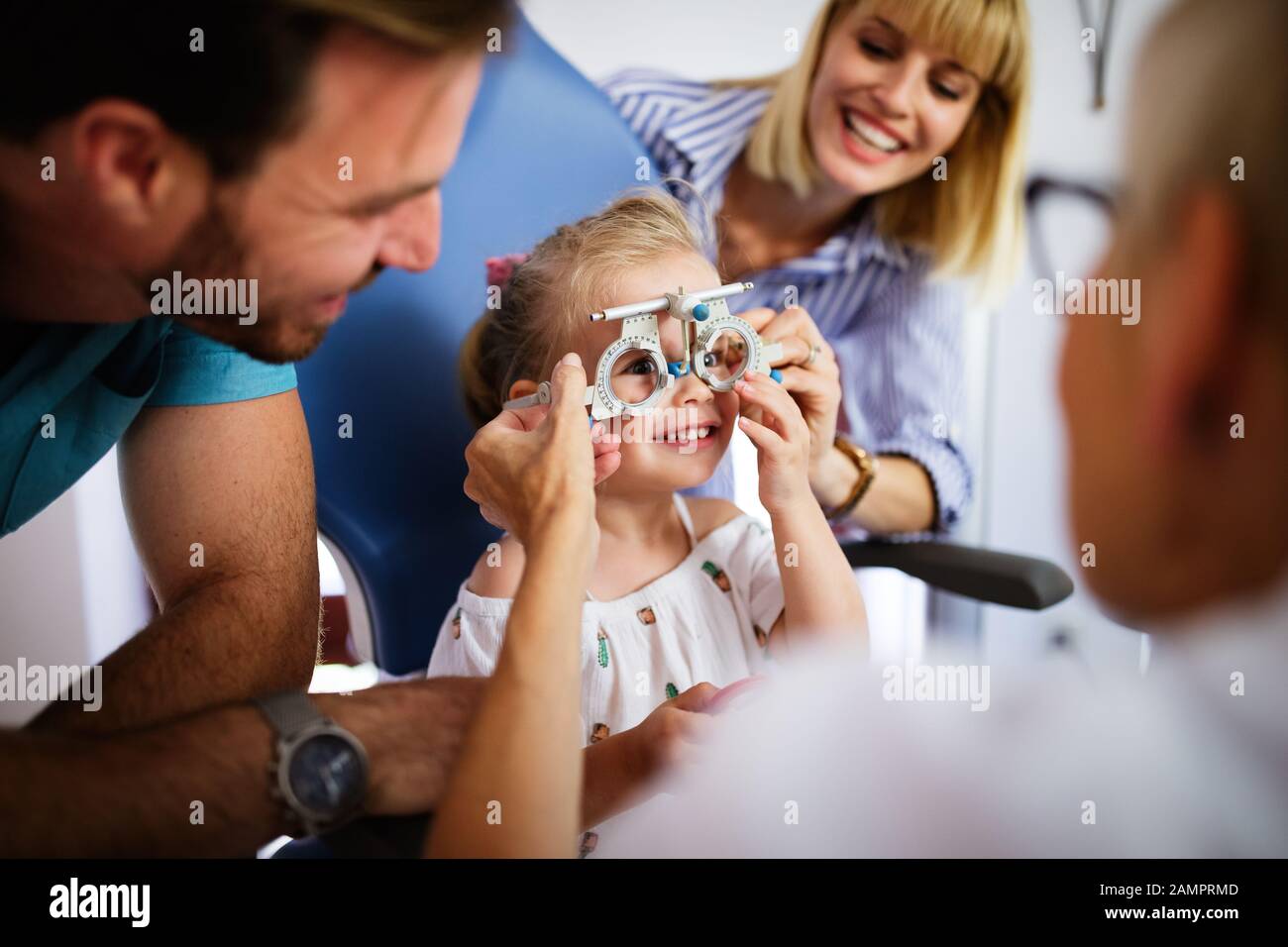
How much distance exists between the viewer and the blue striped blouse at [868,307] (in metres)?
1.20

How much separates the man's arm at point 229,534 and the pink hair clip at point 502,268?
235 mm

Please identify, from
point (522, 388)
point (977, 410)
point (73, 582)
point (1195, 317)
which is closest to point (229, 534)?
point (73, 582)

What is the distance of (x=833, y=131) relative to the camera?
1159 mm

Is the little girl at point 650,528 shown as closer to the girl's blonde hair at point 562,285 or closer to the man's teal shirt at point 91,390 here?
the girl's blonde hair at point 562,285

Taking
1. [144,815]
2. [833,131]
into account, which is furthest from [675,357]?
[144,815]

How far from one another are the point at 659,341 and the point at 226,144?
37cm

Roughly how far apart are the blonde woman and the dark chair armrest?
61mm

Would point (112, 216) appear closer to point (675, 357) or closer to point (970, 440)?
point (675, 357)

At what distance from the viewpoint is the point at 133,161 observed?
756mm

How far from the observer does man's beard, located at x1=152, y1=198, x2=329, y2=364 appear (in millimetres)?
802

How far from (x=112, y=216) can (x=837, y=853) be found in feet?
2.55
